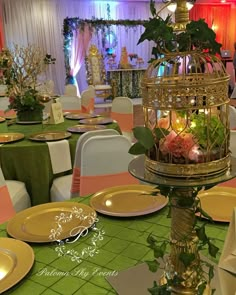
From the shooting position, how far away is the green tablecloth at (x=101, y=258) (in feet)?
2.89

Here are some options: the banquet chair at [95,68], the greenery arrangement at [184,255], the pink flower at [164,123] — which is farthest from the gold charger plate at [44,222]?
the banquet chair at [95,68]

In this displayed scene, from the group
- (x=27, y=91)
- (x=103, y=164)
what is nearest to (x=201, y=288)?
(x=103, y=164)

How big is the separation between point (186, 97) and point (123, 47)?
9.07 m

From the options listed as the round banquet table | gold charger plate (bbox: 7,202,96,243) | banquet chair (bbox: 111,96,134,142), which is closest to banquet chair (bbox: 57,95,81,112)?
banquet chair (bbox: 111,96,134,142)

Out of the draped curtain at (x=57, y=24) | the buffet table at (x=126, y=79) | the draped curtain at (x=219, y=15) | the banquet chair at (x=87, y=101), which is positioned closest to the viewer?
the banquet chair at (x=87, y=101)

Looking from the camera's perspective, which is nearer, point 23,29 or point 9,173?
point 9,173

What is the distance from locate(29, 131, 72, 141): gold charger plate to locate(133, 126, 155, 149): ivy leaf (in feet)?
5.89

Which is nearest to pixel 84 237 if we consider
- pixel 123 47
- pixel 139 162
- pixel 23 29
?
pixel 139 162

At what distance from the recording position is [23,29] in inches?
325

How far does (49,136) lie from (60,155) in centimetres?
22

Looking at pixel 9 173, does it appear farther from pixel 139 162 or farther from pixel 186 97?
pixel 186 97

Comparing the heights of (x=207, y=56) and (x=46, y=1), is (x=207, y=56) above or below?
below

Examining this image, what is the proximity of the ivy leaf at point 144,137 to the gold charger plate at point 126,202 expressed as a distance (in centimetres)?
57

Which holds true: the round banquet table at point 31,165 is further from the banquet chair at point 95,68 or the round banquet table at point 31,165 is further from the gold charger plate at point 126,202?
the banquet chair at point 95,68
